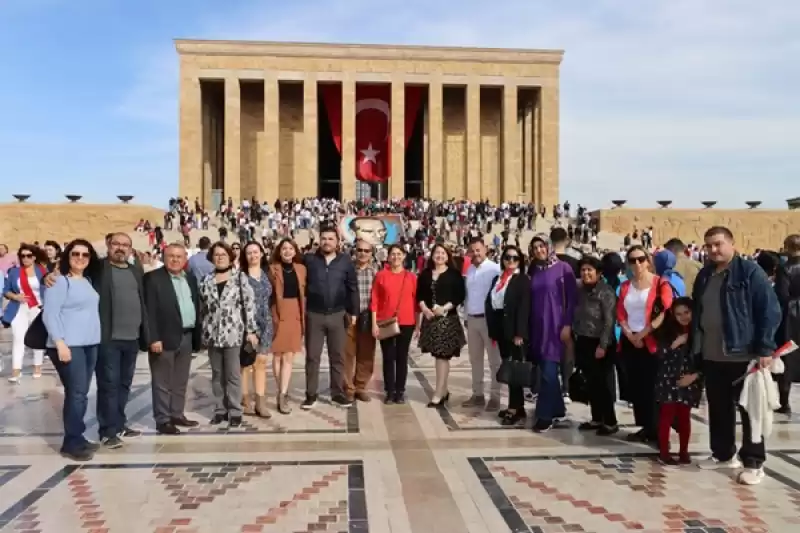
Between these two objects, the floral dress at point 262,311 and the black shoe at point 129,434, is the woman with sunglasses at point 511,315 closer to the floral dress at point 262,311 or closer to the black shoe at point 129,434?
the floral dress at point 262,311

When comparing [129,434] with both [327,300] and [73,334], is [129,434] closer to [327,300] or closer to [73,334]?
[73,334]

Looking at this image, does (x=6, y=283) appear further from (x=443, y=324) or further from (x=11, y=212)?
(x=11, y=212)

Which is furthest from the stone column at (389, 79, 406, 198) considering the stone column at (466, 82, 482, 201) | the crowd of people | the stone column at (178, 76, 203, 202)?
the crowd of people

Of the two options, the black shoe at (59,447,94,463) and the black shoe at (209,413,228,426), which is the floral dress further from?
the black shoe at (59,447,94,463)

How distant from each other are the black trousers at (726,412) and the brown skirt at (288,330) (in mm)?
3836

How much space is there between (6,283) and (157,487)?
17.5 ft

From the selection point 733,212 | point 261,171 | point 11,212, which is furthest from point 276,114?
point 733,212

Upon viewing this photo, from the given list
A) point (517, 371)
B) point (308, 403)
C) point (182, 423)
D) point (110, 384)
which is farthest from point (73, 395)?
point (517, 371)

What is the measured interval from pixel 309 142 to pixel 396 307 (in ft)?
107

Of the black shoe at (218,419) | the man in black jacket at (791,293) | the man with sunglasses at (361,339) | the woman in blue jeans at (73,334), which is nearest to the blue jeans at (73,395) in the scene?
the woman in blue jeans at (73,334)

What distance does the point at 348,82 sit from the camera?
125 feet

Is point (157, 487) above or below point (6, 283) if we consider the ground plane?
below

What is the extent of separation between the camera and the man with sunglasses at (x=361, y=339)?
294 inches

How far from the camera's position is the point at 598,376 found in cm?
618
